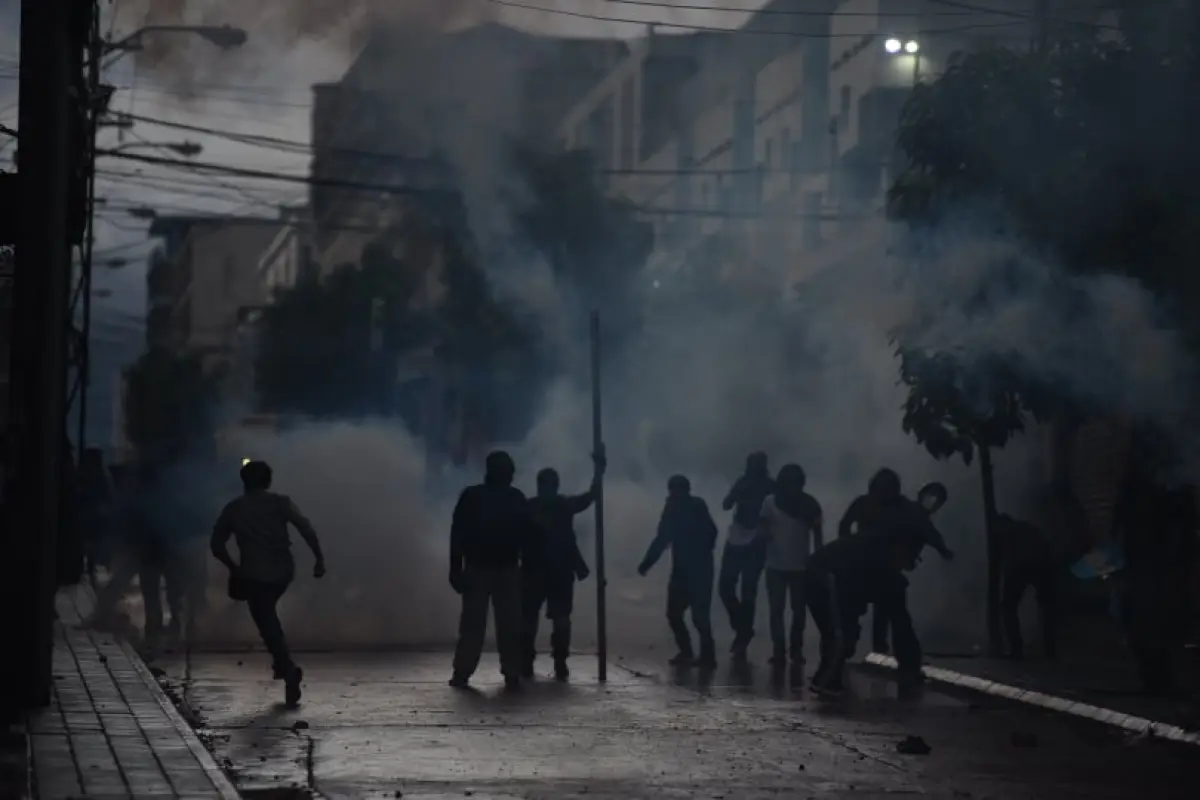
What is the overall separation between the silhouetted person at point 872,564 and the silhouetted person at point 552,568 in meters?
2.14

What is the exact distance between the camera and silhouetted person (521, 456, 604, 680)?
1722 centimetres

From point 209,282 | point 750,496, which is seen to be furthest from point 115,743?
point 209,282

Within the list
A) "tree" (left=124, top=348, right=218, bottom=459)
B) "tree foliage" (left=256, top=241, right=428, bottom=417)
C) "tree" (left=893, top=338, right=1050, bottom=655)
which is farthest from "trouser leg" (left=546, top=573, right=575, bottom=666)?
"tree" (left=124, top=348, right=218, bottom=459)

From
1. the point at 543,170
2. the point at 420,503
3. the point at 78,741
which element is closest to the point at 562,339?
the point at 543,170

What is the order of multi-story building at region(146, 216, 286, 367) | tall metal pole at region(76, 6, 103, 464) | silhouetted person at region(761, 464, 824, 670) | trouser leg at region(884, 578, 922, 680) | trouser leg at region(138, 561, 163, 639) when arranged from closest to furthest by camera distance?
trouser leg at region(884, 578, 922, 680) < silhouetted person at region(761, 464, 824, 670) < trouser leg at region(138, 561, 163, 639) < tall metal pole at region(76, 6, 103, 464) < multi-story building at region(146, 216, 286, 367)

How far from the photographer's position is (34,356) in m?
12.0

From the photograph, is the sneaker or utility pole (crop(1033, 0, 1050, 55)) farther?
utility pole (crop(1033, 0, 1050, 55))

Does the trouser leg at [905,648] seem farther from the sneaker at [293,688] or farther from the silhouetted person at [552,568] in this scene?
the sneaker at [293,688]

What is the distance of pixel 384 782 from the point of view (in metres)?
9.66

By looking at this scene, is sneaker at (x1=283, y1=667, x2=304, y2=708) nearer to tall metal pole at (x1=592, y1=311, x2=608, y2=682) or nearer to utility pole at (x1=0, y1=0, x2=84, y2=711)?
utility pole at (x1=0, y1=0, x2=84, y2=711)

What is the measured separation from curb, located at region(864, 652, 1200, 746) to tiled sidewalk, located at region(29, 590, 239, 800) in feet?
17.5

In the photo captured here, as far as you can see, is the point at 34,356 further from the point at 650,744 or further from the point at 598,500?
the point at 598,500

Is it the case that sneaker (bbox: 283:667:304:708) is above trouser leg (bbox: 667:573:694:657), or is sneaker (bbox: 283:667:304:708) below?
below

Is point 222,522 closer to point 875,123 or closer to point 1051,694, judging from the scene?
point 1051,694
